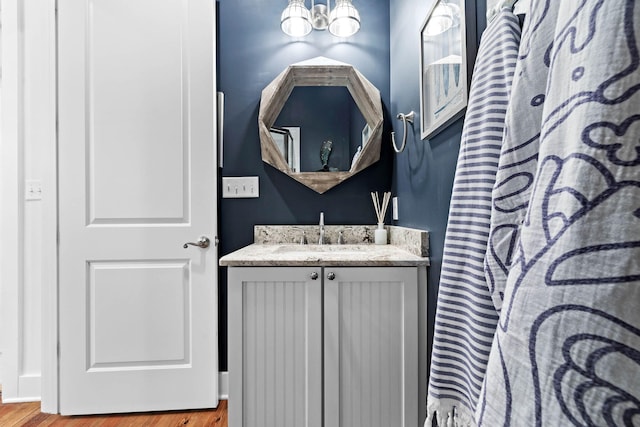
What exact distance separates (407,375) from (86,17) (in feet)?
7.20

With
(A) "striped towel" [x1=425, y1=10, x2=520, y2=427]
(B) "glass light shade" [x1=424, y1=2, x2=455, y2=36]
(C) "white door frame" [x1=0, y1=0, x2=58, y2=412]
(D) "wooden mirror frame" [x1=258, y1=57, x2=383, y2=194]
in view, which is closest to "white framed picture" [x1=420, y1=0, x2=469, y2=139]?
(B) "glass light shade" [x1=424, y1=2, x2=455, y2=36]

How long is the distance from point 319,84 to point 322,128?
9.6 inches

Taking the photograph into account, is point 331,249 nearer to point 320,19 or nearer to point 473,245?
point 473,245

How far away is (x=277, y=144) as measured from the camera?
6.03ft

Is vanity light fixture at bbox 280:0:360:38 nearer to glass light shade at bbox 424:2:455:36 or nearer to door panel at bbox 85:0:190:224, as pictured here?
door panel at bbox 85:0:190:224

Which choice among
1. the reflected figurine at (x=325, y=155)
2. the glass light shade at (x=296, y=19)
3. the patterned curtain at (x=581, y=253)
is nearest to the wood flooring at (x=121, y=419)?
the reflected figurine at (x=325, y=155)

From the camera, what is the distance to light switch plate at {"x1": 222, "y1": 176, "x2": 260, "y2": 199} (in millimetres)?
1854

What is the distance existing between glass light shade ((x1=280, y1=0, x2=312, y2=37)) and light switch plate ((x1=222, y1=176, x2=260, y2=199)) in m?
0.82

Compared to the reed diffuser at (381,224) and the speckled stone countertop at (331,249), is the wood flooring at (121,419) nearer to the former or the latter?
the speckled stone countertop at (331,249)

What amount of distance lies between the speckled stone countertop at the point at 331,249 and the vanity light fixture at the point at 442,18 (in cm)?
69

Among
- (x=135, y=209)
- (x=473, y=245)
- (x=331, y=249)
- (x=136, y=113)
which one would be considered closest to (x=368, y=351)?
(x=331, y=249)

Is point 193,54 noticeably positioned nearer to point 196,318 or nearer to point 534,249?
→ point 196,318

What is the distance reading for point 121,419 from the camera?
1.62 meters

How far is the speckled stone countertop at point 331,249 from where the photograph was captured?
1204mm
